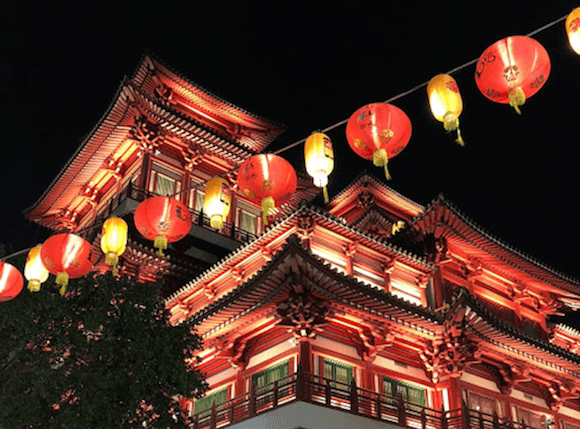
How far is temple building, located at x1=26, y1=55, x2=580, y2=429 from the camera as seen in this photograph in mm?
16297

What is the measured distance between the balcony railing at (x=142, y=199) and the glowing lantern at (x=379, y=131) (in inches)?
497

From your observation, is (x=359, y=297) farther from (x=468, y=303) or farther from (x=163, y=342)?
(x=163, y=342)

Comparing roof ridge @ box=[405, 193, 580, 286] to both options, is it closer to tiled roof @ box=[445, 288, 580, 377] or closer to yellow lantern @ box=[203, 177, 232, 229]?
tiled roof @ box=[445, 288, 580, 377]

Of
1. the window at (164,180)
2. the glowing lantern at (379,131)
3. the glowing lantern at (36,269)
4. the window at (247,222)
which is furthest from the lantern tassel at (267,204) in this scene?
the window at (247,222)

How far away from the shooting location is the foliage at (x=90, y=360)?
36.8 ft

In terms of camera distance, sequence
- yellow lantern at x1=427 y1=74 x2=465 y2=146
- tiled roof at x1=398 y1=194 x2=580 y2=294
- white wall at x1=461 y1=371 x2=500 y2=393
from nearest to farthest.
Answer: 1. yellow lantern at x1=427 y1=74 x2=465 y2=146
2. white wall at x1=461 y1=371 x2=500 y2=393
3. tiled roof at x1=398 y1=194 x2=580 y2=294

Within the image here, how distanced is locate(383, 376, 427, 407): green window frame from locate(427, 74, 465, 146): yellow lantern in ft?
33.0

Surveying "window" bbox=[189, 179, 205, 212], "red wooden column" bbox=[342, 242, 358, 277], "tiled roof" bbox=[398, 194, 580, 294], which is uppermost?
"window" bbox=[189, 179, 205, 212]

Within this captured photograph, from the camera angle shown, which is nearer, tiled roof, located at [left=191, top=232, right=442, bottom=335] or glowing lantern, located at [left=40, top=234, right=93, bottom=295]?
glowing lantern, located at [left=40, top=234, right=93, bottom=295]

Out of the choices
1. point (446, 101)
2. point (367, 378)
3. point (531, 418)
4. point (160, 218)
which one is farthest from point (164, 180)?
point (531, 418)

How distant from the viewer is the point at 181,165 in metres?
27.0

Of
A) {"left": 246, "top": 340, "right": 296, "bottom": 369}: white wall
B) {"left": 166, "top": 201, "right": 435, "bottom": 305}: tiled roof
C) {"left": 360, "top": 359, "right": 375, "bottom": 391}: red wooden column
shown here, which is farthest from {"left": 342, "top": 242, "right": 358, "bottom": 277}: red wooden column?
{"left": 246, "top": 340, "right": 296, "bottom": 369}: white wall

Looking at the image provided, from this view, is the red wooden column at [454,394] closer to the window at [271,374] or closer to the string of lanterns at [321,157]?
the window at [271,374]

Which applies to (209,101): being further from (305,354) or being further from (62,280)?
(62,280)
